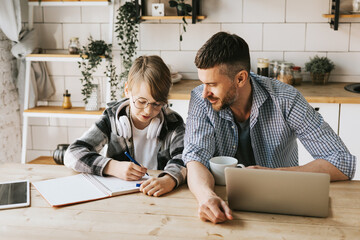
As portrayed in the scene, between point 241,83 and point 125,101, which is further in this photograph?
point 125,101

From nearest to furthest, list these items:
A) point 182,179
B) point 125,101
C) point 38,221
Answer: point 38,221, point 182,179, point 125,101

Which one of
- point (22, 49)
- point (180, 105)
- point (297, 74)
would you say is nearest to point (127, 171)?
point (180, 105)

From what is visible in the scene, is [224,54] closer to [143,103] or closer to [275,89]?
[275,89]

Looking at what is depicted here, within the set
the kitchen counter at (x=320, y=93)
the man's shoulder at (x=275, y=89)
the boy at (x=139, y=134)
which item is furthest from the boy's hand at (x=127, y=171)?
the kitchen counter at (x=320, y=93)

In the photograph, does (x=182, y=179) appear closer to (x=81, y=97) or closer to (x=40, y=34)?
(x=81, y=97)

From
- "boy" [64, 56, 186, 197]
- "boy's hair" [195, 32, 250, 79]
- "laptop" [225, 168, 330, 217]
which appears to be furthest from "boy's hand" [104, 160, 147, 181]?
"boy's hair" [195, 32, 250, 79]

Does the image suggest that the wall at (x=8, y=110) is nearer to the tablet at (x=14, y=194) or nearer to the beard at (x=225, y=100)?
the tablet at (x=14, y=194)

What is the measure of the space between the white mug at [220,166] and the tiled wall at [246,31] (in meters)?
1.94

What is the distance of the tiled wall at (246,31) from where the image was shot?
324cm

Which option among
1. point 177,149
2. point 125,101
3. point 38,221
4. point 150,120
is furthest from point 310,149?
point 38,221

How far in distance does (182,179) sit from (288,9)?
2155 mm

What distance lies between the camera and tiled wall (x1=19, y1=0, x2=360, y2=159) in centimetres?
324

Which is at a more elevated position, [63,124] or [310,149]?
[310,149]

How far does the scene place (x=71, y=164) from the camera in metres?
1.69
